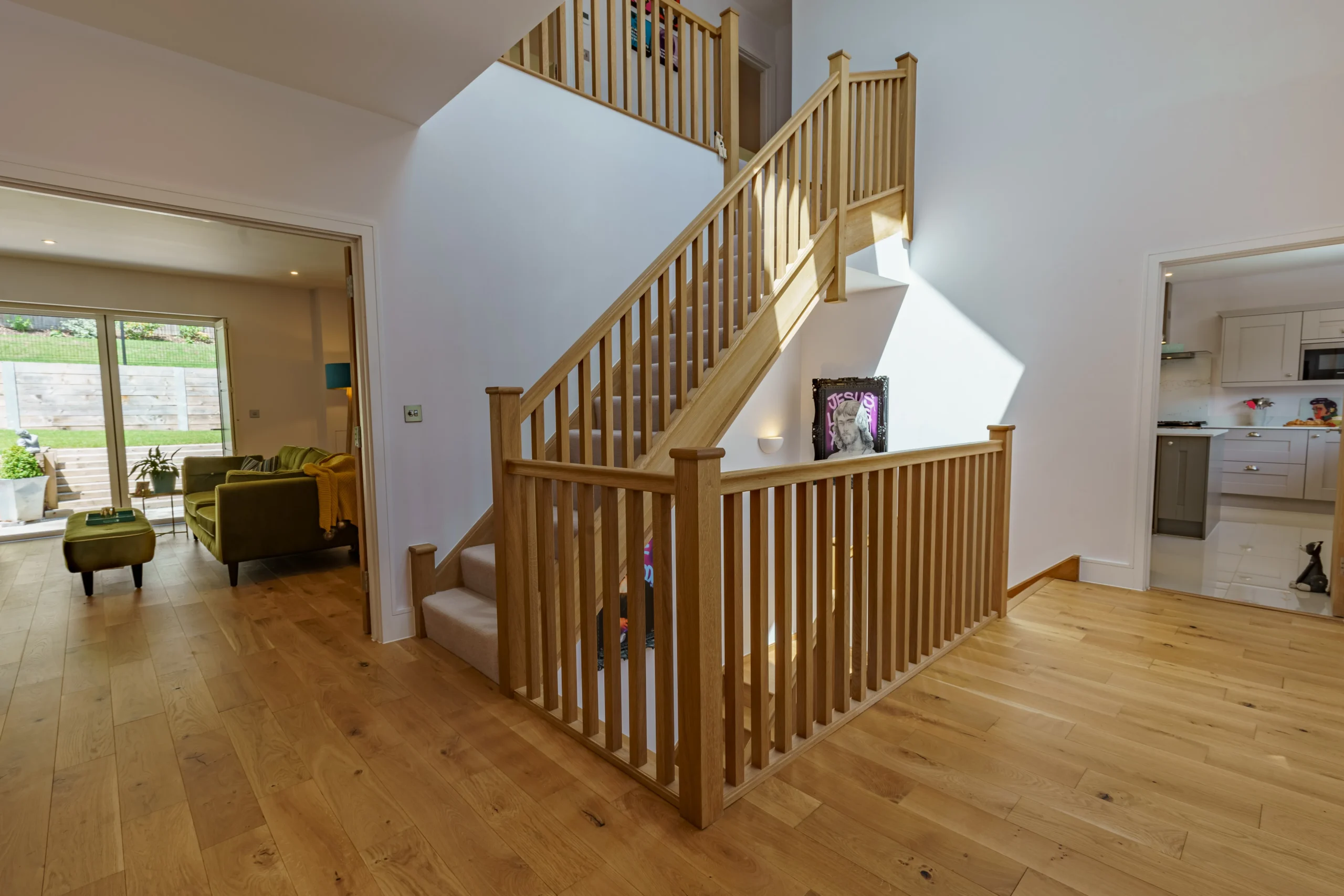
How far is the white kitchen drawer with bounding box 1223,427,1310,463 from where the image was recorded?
5.84 m

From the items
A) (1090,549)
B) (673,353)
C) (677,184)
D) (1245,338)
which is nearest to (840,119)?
(677,184)

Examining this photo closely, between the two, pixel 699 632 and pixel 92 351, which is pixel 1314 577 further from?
pixel 92 351

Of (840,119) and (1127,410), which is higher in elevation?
(840,119)

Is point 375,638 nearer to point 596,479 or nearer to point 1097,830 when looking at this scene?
point 596,479

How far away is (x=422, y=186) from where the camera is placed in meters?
3.00

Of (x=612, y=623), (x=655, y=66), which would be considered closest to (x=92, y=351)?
(x=655, y=66)

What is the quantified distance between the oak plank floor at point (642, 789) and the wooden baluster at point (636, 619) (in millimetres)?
158

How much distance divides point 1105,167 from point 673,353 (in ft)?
9.19

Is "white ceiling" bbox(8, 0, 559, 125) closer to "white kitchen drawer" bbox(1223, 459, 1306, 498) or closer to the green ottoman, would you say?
the green ottoman

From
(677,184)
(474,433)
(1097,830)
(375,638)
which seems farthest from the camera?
(677,184)

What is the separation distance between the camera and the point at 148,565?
183 inches

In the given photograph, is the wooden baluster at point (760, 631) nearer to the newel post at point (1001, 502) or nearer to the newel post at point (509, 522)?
the newel post at point (509, 522)

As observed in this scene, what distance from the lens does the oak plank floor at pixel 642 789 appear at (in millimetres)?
1466

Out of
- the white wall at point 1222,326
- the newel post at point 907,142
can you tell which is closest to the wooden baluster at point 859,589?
the newel post at point 907,142
